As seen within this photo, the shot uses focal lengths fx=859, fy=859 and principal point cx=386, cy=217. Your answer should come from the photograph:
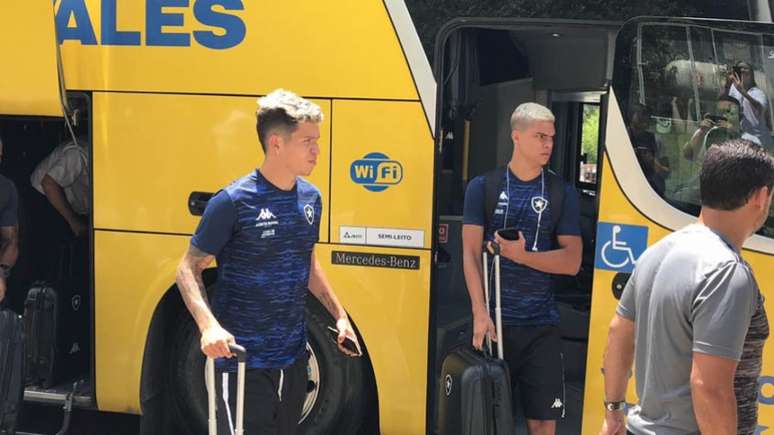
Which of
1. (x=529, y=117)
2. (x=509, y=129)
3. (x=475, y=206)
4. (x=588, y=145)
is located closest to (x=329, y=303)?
(x=475, y=206)

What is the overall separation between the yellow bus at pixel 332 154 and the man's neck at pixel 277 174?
1.01 meters

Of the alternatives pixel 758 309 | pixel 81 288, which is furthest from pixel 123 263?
pixel 758 309

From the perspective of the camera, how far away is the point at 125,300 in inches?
173

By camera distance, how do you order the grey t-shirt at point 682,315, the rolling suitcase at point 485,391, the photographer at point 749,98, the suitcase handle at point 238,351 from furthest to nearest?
1. the photographer at point 749,98
2. the rolling suitcase at point 485,391
3. the suitcase handle at point 238,351
4. the grey t-shirt at point 682,315

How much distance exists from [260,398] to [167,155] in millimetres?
1606

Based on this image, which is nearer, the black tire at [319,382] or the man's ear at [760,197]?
the man's ear at [760,197]

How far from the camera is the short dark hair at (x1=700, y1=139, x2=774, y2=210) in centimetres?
219

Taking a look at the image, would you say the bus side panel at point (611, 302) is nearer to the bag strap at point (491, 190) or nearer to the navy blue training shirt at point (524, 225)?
the navy blue training shirt at point (524, 225)

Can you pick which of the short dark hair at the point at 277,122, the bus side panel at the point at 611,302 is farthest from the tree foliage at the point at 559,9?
the short dark hair at the point at 277,122

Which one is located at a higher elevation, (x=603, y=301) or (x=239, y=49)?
(x=239, y=49)

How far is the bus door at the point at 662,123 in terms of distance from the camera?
12.1 feet

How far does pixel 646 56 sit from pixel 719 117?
0.41 m

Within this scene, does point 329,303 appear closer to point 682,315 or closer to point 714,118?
point 682,315

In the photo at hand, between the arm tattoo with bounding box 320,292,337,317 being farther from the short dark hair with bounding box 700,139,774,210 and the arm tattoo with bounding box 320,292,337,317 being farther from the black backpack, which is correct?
the short dark hair with bounding box 700,139,774,210
